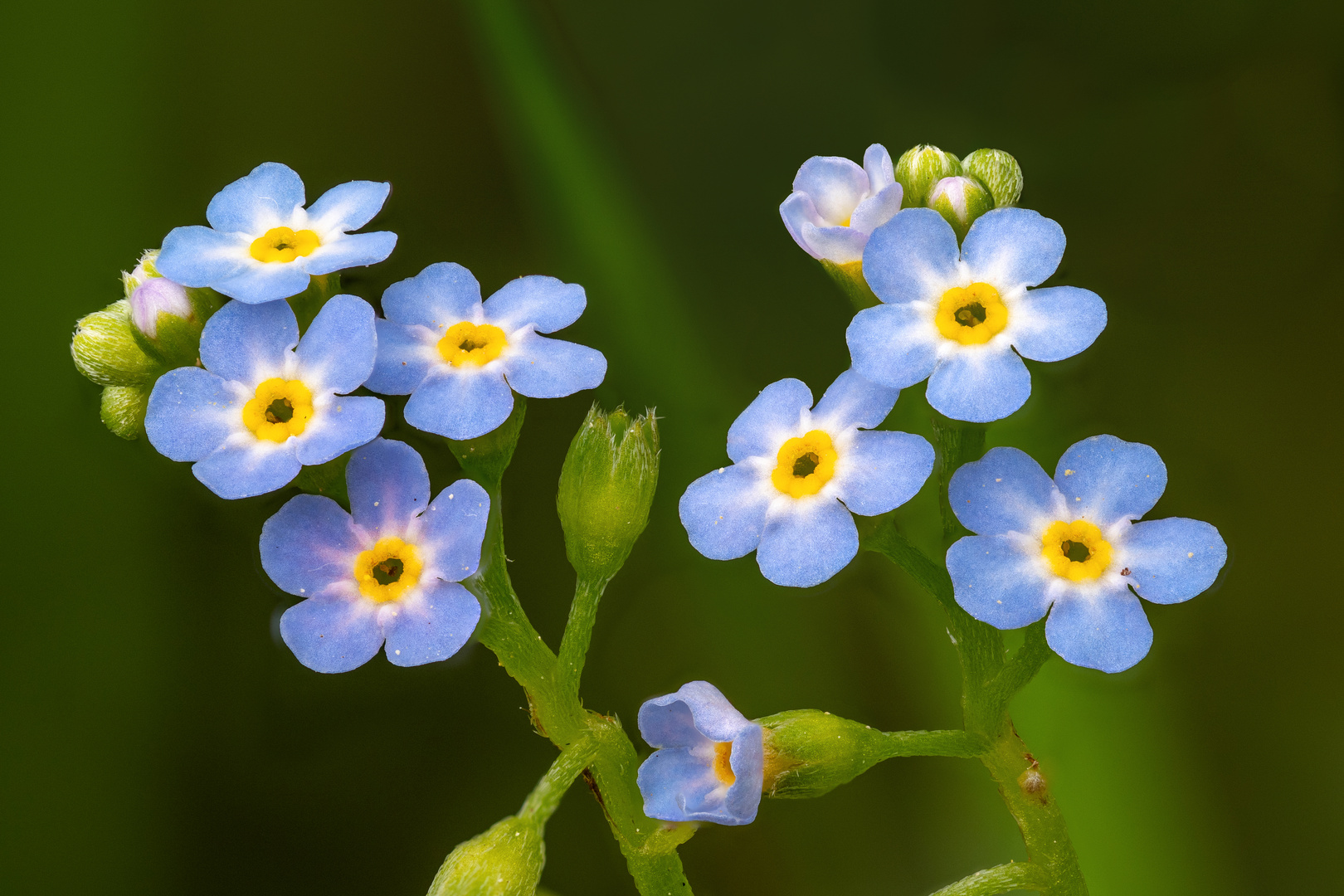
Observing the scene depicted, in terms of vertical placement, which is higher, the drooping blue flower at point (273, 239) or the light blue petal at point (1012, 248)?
the drooping blue flower at point (273, 239)

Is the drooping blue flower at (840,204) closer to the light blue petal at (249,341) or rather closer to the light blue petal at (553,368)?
the light blue petal at (553,368)

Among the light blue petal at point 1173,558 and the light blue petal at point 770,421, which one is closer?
the light blue petal at point 1173,558

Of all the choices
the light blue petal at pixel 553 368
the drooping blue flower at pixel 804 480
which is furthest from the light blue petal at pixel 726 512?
the light blue petal at pixel 553 368

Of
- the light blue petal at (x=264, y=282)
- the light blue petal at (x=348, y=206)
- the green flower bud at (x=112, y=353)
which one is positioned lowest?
the light blue petal at (x=264, y=282)

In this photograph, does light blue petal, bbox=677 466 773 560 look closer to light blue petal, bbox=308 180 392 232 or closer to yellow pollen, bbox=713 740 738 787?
yellow pollen, bbox=713 740 738 787

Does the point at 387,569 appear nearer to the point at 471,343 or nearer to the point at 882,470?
the point at 471,343

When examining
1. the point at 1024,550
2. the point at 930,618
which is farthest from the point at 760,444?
the point at 930,618

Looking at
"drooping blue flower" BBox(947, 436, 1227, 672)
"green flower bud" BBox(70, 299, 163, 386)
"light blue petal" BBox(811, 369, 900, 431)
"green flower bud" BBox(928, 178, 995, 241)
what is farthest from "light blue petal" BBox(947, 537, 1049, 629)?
"green flower bud" BBox(70, 299, 163, 386)

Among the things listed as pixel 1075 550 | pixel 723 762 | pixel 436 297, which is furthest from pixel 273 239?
pixel 1075 550
